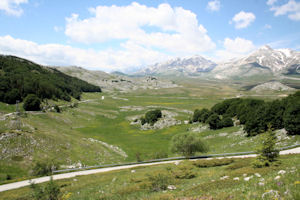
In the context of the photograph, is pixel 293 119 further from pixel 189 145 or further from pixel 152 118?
pixel 152 118

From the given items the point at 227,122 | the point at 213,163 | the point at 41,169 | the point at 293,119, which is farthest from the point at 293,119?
the point at 41,169

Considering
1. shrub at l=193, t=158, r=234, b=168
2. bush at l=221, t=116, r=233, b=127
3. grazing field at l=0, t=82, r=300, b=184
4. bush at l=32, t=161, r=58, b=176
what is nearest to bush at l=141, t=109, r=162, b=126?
grazing field at l=0, t=82, r=300, b=184

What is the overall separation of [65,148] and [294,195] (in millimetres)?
61354

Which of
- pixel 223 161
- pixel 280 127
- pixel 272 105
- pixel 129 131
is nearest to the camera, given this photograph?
pixel 223 161

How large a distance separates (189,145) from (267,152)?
95.2 feet

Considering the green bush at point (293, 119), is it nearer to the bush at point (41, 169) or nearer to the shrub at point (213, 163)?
the shrub at point (213, 163)

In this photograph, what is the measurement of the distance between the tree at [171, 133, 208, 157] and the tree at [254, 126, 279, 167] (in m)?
28.0

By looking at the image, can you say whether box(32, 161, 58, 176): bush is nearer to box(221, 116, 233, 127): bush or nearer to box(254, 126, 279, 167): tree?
box(254, 126, 279, 167): tree

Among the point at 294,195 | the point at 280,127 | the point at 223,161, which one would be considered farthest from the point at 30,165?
the point at 280,127

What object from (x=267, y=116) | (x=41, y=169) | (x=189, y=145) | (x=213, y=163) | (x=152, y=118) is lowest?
(x=41, y=169)

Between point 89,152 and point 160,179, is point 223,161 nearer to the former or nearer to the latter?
point 160,179

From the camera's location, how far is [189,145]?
50469mm

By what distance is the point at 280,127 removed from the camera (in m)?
57.7

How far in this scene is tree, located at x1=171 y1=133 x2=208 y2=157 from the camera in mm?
50312
